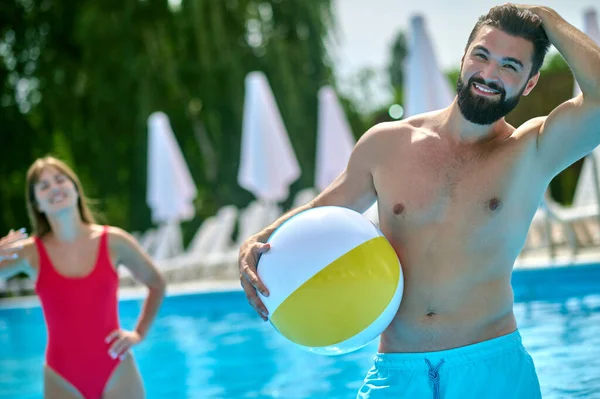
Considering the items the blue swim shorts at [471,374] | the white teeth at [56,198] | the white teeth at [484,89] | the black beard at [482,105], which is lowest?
the blue swim shorts at [471,374]

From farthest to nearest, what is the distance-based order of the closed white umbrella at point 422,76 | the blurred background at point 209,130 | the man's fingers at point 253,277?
the closed white umbrella at point 422,76 → the blurred background at point 209,130 → the man's fingers at point 253,277

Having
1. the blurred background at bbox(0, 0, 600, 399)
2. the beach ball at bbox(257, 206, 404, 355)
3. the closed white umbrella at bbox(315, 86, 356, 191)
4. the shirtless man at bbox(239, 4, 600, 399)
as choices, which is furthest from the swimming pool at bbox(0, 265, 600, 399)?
the closed white umbrella at bbox(315, 86, 356, 191)

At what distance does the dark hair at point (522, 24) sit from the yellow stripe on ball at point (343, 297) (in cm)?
76

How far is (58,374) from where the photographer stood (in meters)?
3.86

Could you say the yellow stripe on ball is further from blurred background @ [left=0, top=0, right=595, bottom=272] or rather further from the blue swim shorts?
blurred background @ [left=0, top=0, right=595, bottom=272]

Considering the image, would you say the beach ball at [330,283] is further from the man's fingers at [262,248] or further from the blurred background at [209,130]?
the blurred background at [209,130]

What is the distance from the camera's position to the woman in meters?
3.85

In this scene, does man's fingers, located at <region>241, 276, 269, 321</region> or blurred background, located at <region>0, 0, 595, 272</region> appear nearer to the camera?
man's fingers, located at <region>241, 276, 269, 321</region>

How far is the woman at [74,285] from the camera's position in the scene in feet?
12.6

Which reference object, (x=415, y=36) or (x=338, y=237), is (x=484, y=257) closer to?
(x=338, y=237)

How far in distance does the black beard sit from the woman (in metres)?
1.98

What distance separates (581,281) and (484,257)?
710 centimetres

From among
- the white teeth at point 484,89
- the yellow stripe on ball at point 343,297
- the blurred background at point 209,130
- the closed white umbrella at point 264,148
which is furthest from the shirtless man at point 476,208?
the closed white umbrella at point 264,148

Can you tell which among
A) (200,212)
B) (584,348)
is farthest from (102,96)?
(584,348)
